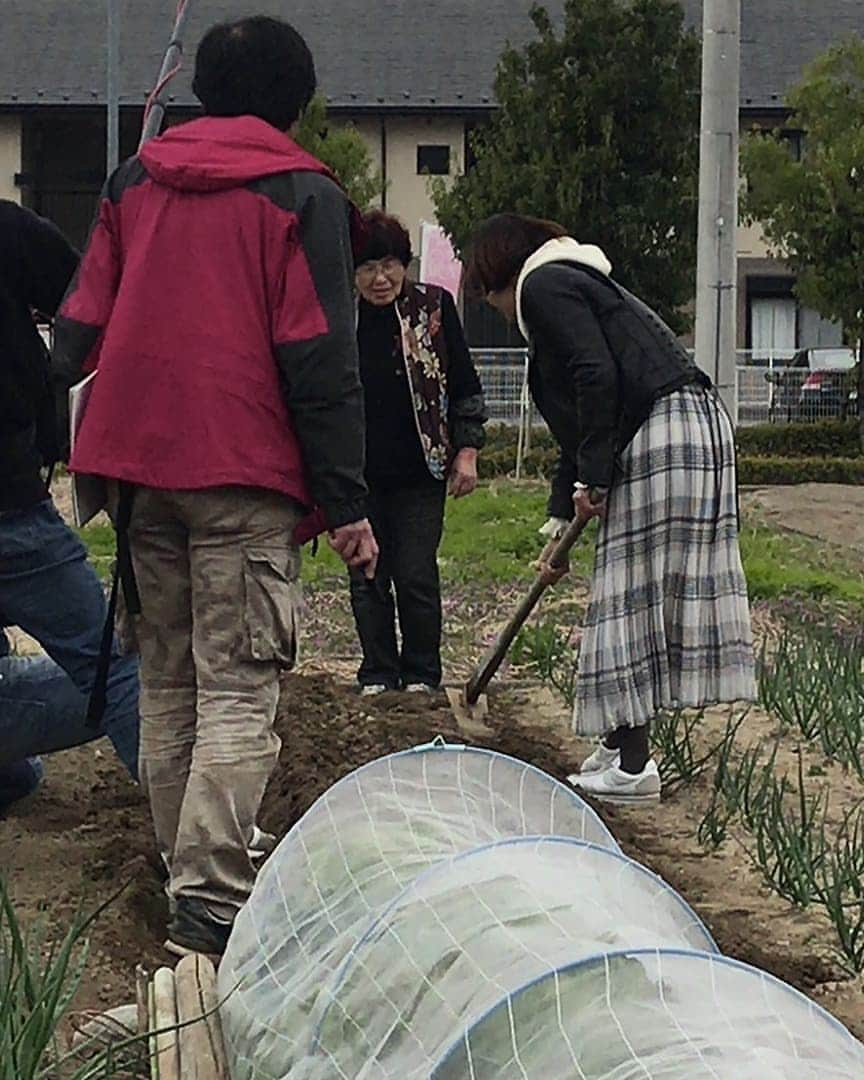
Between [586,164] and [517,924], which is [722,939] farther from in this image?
[586,164]

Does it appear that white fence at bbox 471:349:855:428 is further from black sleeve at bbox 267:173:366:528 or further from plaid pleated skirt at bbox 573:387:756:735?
black sleeve at bbox 267:173:366:528

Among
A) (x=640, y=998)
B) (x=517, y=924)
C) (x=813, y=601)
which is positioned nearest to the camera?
(x=640, y=998)

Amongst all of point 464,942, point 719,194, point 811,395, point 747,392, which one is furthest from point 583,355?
point 747,392

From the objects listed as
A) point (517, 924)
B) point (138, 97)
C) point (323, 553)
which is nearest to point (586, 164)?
point (323, 553)

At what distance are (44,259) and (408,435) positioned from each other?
6.80 ft

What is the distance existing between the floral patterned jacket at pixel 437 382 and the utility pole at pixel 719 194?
11.7ft

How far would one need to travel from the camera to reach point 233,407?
11.4 feet

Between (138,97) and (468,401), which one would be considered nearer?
(468,401)

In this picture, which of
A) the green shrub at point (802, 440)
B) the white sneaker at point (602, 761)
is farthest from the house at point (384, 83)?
the white sneaker at point (602, 761)

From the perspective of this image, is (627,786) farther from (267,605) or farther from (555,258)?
(267,605)

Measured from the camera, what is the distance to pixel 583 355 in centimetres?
461

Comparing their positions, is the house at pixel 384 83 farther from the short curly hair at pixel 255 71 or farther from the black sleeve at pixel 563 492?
the short curly hair at pixel 255 71

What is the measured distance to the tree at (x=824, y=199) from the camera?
21234 mm

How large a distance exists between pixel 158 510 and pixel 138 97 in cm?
3368
